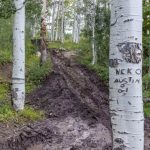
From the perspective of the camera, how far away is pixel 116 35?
3871 millimetres

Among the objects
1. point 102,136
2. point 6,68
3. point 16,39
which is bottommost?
point 102,136

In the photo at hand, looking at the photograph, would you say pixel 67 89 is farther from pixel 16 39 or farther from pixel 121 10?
pixel 121 10

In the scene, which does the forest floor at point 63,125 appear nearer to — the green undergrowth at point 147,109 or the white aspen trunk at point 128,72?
the green undergrowth at point 147,109

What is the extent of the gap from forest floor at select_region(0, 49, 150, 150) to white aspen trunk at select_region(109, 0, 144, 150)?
5.31 metres

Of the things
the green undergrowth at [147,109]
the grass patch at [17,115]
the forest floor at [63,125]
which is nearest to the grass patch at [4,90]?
the forest floor at [63,125]

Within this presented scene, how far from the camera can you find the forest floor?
30.1 feet

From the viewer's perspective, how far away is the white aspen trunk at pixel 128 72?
3.80 metres

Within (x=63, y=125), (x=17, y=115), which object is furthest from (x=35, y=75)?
(x=63, y=125)

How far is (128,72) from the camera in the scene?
3.81 meters

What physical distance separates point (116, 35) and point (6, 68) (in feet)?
52.7

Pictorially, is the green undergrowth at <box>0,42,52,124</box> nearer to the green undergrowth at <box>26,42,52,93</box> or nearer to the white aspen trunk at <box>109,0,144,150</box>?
the green undergrowth at <box>26,42,52,93</box>

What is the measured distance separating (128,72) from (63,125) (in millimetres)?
7062

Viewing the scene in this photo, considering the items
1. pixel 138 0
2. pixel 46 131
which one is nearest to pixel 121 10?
pixel 138 0

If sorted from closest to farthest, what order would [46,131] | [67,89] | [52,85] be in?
[46,131] < [67,89] < [52,85]
